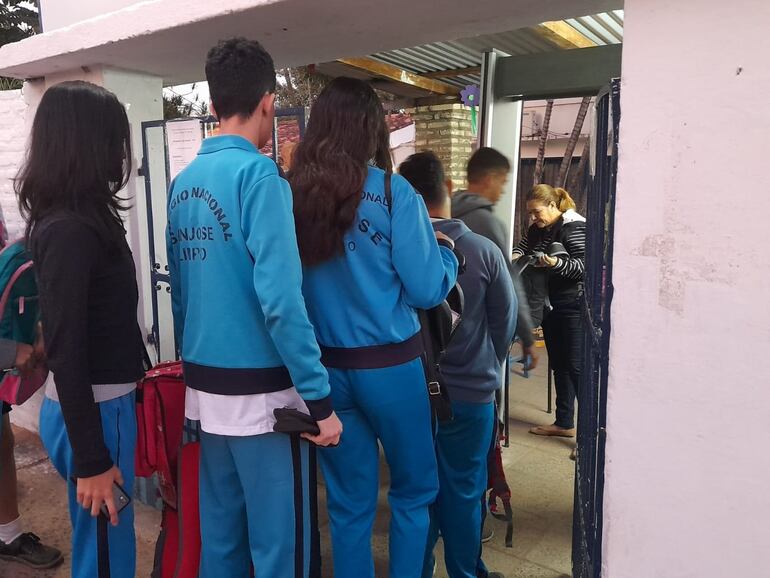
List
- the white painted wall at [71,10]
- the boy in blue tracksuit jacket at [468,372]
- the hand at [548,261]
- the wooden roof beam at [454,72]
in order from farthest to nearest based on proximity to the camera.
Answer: the wooden roof beam at [454,72] < the hand at [548,261] < the white painted wall at [71,10] < the boy in blue tracksuit jacket at [468,372]

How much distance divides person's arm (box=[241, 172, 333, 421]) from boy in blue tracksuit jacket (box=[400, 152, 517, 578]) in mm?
830

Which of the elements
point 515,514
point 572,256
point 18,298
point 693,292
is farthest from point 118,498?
point 572,256

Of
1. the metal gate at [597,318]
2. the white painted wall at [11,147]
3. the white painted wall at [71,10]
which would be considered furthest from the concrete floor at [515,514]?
the white painted wall at [71,10]

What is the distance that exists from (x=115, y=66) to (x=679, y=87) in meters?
2.92

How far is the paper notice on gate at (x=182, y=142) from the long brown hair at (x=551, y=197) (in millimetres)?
2272

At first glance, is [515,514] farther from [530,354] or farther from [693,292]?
[693,292]

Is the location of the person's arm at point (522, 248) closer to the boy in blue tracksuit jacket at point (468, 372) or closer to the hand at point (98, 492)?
the boy in blue tracksuit jacket at point (468, 372)

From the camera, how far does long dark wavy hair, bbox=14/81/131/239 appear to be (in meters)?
1.72

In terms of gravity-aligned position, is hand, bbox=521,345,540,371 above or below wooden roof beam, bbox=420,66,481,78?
below

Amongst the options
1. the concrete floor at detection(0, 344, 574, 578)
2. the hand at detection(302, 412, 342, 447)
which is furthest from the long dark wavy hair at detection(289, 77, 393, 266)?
the concrete floor at detection(0, 344, 574, 578)

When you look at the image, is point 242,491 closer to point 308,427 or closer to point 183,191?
point 308,427

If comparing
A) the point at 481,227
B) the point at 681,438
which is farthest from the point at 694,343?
the point at 481,227

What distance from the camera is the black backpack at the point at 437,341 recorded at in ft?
6.88

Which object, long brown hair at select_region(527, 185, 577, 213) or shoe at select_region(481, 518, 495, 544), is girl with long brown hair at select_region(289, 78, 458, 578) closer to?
shoe at select_region(481, 518, 495, 544)
